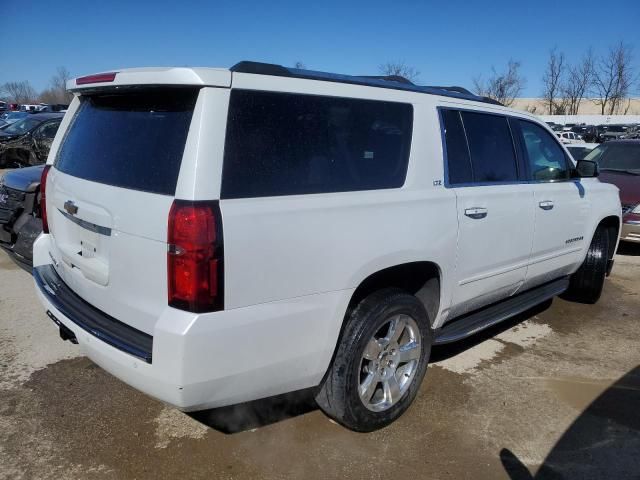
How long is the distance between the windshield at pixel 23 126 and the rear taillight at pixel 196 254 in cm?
1457

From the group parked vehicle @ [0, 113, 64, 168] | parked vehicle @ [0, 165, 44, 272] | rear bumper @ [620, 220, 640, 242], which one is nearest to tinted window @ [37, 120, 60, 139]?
parked vehicle @ [0, 113, 64, 168]

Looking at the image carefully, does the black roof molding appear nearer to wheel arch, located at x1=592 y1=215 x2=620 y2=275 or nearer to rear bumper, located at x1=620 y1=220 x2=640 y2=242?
wheel arch, located at x1=592 y1=215 x2=620 y2=275

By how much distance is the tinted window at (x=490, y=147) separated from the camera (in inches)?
145

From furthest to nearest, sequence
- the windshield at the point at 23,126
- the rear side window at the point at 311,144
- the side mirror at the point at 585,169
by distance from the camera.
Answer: the windshield at the point at 23,126, the side mirror at the point at 585,169, the rear side window at the point at 311,144

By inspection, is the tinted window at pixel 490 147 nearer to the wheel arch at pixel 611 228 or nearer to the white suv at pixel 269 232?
the white suv at pixel 269 232

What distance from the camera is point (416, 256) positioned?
3045mm

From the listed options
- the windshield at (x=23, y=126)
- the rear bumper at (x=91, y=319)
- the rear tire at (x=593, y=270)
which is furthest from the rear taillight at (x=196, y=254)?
the windshield at (x=23, y=126)

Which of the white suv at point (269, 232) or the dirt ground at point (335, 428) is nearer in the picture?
the white suv at point (269, 232)

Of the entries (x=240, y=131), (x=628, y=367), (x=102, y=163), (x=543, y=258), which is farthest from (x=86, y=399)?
(x=628, y=367)

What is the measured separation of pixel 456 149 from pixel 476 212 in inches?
16.8

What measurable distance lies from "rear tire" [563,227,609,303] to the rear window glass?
4.52 m

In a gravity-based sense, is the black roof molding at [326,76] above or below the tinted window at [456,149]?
above

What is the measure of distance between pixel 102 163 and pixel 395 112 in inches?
64.0

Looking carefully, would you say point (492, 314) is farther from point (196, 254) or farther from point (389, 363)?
point (196, 254)
